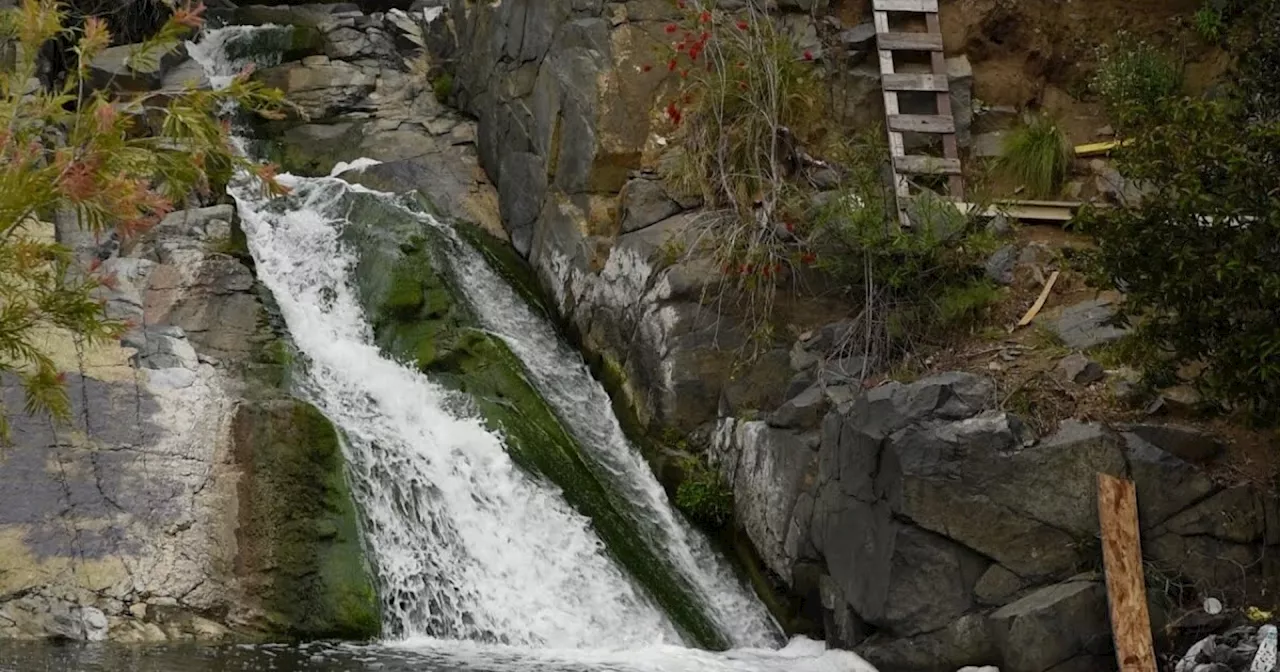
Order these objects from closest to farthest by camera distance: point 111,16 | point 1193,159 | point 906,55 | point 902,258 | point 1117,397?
point 1193,159, point 1117,397, point 902,258, point 906,55, point 111,16

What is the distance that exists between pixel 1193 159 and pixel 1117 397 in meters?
Answer: 1.72

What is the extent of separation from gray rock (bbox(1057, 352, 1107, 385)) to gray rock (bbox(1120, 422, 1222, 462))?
709 mm

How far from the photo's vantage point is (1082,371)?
372 inches

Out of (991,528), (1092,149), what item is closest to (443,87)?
(1092,149)

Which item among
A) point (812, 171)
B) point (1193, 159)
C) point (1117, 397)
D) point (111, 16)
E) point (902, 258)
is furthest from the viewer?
point (111, 16)

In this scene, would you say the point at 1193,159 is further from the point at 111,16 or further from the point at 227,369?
the point at 111,16

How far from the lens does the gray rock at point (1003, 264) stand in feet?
36.0

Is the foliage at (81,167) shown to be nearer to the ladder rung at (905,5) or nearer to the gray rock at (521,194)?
the gray rock at (521,194)

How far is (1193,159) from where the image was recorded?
27.5 ft

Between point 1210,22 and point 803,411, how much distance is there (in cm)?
582

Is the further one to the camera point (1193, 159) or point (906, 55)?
point (906, 55)

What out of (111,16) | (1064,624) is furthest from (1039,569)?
(111,16)

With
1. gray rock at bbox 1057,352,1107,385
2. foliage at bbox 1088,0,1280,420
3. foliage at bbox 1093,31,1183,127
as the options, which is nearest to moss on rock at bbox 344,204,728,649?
gray rock at bbox 1057,352,1107,385

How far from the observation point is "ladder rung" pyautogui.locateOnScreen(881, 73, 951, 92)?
13.2 meters
